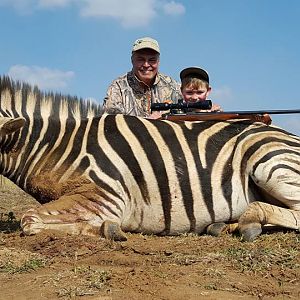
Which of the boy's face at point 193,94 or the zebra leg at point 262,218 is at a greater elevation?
the boy's face at point 193,94

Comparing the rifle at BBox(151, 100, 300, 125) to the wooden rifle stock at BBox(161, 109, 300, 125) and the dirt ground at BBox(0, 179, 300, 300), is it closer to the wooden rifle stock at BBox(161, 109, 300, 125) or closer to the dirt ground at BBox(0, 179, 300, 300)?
the wooden rifle stock at BBox(161, 109, 300, 125)

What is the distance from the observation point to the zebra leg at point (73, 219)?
4.19 meters

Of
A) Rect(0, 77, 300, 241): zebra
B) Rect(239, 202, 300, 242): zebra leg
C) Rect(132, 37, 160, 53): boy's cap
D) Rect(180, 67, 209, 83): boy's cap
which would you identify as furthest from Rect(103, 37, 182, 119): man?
Rect(239, 202, 300, 242): zebra leg

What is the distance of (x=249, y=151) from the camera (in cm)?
492

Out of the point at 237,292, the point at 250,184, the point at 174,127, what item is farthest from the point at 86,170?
the point at 237,292

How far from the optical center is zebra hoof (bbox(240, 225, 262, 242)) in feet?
13.8

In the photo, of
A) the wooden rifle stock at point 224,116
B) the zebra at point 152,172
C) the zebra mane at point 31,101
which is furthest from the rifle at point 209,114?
the zebra mane at point 31,101

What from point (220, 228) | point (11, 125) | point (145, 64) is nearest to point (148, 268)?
point (220, 228)

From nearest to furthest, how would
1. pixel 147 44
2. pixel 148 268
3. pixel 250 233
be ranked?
pixel 148 268
pixel 250 233
pixel 147 44

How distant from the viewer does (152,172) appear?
15.6ft

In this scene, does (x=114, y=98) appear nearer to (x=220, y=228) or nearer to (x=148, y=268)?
(x=220, y=228)

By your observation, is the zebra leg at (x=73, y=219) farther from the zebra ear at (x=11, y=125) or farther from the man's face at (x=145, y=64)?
the man's face at (x=145, y=64)

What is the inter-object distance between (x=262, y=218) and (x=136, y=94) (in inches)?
152

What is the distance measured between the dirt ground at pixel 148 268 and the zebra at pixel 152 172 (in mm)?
397
